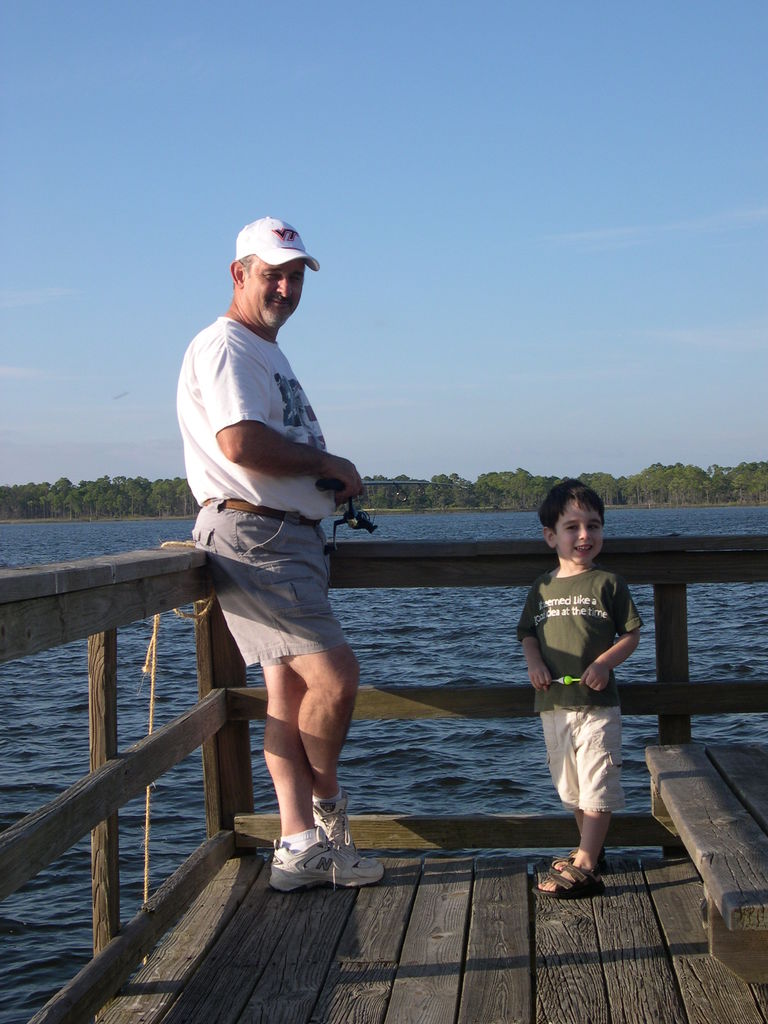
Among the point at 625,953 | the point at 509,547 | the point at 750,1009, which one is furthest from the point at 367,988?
the point at 509,547

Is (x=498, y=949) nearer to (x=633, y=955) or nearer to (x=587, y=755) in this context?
(x=633, y=955)

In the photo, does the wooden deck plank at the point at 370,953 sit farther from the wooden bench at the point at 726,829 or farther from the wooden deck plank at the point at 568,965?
the wooden bench at the point at 726,829

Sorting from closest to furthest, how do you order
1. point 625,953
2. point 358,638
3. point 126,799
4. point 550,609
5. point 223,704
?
point 126,799
point 625,953
point 550,609
point 223,704
point 358,638

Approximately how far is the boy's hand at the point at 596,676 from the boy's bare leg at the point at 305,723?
69 cm

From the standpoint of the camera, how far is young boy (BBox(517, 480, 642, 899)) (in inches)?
130

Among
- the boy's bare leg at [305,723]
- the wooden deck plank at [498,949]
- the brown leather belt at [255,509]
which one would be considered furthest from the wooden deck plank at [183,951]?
the brown leather belt at [255,509]

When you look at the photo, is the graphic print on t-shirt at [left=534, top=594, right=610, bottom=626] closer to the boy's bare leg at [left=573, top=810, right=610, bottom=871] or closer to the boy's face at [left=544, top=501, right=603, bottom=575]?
the boy's face at [left=544, top=501, right=603, bottom=575]

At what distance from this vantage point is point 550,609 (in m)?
3.46

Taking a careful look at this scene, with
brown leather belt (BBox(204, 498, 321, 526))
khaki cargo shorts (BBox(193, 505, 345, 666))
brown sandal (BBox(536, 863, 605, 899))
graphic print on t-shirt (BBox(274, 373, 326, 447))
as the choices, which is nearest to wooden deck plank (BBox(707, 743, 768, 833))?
brown sandal (BBox(536, 863, 605, 899))

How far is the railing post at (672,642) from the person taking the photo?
3.64 meters

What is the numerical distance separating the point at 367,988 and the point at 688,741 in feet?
4.96

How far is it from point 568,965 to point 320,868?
88 centimetres

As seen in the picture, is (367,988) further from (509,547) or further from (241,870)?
(509,547)

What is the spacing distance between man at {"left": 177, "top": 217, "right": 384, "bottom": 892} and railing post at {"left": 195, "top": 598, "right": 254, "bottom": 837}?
39 centimetres
